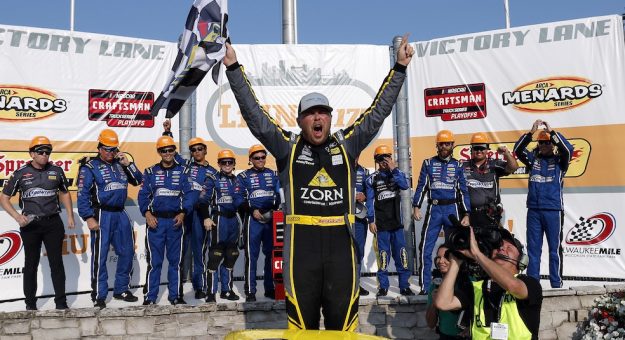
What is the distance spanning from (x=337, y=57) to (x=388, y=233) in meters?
3.26

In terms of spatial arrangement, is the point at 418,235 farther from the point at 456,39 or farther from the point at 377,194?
the point at 456,39

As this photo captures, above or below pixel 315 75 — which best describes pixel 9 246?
below

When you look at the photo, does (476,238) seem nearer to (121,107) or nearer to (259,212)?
(259,212)

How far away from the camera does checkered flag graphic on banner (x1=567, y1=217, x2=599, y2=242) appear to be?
7.90 metres

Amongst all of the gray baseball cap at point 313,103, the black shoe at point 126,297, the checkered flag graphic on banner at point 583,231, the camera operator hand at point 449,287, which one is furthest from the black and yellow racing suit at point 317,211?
the checkered flag graphic on banner at point 583,231

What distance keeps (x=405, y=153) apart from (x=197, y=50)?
5094 millimetres

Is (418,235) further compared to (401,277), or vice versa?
(418,235)

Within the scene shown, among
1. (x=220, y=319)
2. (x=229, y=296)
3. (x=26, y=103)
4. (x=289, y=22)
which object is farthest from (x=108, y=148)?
(x=289, y=22)

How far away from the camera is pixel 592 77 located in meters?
8.03

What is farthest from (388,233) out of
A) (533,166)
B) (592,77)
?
(592,77)

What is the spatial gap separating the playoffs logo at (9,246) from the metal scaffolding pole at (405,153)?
18.3 feet

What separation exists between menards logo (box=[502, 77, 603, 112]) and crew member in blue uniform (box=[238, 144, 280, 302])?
13.3ft

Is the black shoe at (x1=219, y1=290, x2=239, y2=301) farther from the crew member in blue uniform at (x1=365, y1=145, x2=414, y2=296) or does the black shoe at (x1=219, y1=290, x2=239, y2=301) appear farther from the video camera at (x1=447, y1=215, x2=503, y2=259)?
the video camera at (x1=447, y1=215, x2=503, y2=259)

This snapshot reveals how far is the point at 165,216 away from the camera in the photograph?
666 centimetres
